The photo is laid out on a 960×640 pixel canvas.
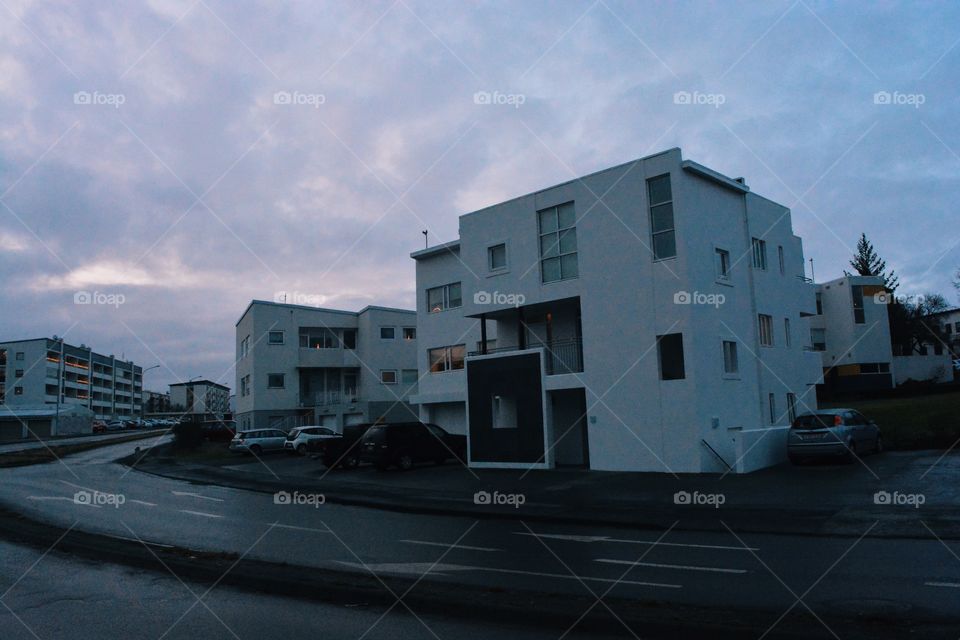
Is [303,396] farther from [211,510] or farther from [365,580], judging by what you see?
[365,580]

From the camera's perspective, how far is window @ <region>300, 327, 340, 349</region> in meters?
55.1

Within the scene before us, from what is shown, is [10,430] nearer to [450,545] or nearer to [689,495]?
[689,495]

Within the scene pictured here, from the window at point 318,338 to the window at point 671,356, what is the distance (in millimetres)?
35628

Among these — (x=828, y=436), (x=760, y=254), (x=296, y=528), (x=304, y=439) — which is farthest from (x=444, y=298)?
(x=296, y=528)

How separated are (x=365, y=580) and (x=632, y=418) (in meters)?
16.4

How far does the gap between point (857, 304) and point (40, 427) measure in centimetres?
8822

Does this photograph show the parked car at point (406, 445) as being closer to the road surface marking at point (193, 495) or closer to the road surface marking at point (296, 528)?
the road surface marking at point (193, 495)

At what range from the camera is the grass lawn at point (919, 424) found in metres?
24.8

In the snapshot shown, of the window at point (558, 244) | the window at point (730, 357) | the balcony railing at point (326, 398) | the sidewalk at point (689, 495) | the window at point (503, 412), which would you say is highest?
the window at point (558, 244)

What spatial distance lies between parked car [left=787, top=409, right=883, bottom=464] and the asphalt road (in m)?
10.5

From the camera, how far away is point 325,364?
54.9m

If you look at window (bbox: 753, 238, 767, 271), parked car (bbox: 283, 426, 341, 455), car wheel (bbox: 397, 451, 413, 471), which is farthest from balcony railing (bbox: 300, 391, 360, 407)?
window (bbox: 753, 238, 767, 271)

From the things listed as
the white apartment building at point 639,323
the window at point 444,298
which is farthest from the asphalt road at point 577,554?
the window at point 444,298

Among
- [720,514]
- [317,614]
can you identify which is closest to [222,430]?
[720,514]
